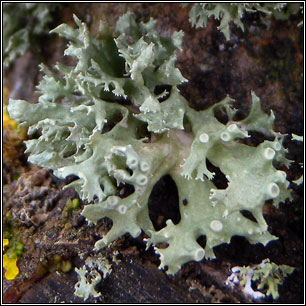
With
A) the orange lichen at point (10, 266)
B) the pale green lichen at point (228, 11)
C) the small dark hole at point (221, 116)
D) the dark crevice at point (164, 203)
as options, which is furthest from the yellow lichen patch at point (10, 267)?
the pale green lichen at point (228, 11)

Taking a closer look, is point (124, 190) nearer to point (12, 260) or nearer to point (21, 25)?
point (12, 260)

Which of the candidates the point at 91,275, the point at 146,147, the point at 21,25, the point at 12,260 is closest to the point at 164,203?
the point at 146,147

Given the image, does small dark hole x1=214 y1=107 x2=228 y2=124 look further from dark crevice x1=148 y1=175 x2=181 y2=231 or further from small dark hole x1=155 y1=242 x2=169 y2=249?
small dark hole x1=155 y1=242 x2=169 y2=249

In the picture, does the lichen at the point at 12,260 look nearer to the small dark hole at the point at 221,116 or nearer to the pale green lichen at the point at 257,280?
the pale green lichen at the point at 257,280

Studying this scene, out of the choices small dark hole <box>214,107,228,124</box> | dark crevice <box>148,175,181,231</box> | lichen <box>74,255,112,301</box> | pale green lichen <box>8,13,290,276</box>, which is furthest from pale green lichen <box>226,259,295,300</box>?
small dark hole <box>214,107,228,124</box>

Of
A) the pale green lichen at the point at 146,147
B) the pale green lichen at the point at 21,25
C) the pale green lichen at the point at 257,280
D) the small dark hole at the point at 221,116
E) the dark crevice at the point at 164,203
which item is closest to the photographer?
the pale green lichen at the point at 146,147

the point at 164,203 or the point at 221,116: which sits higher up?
the point at 221,116
